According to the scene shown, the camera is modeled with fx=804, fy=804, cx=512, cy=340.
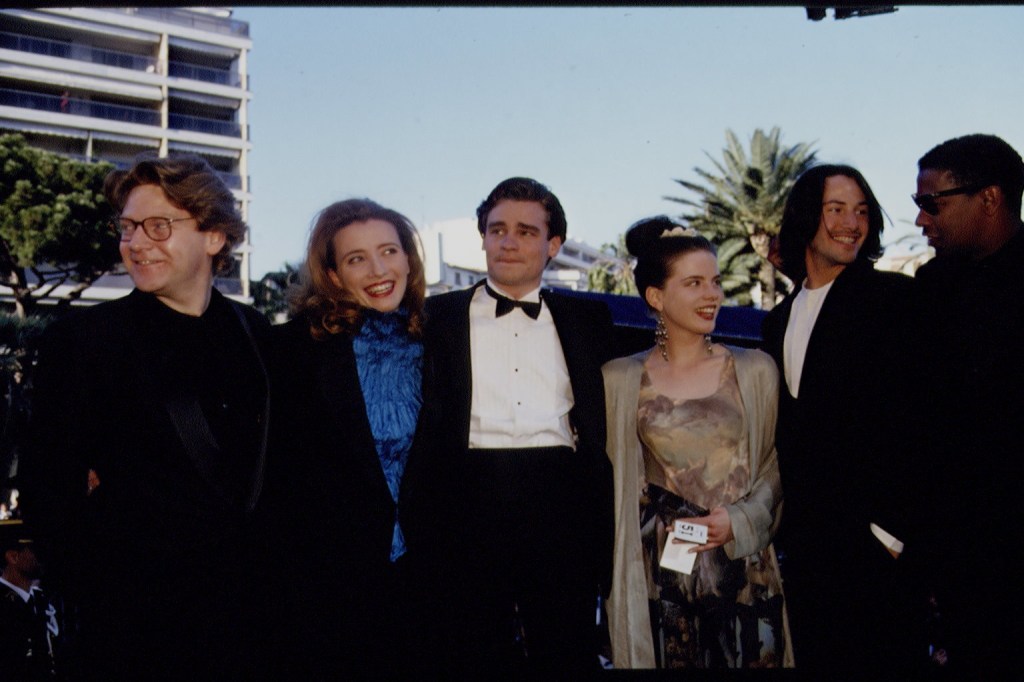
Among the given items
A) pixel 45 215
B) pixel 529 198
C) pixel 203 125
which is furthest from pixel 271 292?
pixel 529 198

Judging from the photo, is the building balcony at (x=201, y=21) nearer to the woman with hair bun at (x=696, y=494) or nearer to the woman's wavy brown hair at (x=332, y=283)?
the woman's wavy brown hair at (x=332, y=283)

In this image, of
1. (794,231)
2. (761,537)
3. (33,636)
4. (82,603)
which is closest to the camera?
(82,603)

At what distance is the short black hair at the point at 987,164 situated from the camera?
2.91m

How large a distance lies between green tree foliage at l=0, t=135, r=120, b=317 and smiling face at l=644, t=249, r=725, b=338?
2589cm

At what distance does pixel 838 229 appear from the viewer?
3293 mm

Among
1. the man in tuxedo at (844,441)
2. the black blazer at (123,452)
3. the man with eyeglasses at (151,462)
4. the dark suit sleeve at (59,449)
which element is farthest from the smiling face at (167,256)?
the man in tuxedo at (844,441)

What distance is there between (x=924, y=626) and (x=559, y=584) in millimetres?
1349

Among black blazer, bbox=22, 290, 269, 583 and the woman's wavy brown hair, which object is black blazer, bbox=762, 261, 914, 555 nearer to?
the woman's wavy brown hair

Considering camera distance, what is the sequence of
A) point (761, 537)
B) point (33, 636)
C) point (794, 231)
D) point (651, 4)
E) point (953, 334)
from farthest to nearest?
point (33, 636) → point (794, 231) → point (761, 537) → point (651, 4) → point (953, 334)

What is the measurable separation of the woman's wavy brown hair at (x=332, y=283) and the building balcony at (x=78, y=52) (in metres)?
44.7

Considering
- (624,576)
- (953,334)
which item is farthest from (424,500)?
(953,334)

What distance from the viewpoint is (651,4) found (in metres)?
2.82

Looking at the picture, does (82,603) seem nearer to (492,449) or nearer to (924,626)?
(492,449)

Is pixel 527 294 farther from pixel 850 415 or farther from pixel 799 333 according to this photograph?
pixel 850 415
